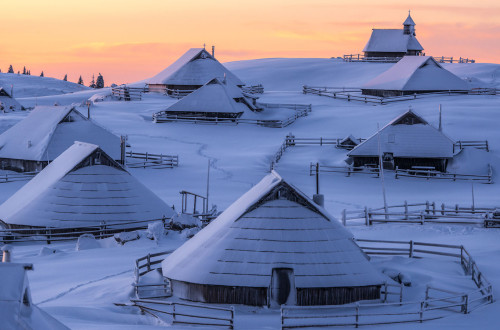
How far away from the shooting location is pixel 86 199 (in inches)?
1369

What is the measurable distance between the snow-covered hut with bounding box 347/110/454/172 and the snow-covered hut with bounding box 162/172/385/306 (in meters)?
29.3

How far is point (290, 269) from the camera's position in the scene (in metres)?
23.1

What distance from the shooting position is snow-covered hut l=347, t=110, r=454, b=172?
53.1 m

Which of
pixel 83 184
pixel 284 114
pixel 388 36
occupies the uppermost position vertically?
pixel 388 36

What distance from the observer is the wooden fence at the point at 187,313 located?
70.4ft

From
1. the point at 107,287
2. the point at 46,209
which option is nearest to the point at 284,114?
the point at 46,209

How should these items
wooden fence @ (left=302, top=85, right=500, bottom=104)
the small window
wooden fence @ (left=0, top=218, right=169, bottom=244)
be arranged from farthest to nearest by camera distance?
wooden fence @ (left=302, top=85, right=500, bottom=104) < wooden fence @ (left=0, top=218, right=169, bottom=244) < the small window

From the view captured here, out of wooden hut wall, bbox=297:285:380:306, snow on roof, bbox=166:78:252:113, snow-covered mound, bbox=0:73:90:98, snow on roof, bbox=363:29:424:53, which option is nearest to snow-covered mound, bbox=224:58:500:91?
snow on roof, bbox=363:29:424:53

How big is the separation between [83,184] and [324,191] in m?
16.7

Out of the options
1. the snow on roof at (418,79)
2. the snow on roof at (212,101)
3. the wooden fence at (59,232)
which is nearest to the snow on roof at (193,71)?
the snow on roof at (212,101)

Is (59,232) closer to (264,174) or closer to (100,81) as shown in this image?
(264,174)

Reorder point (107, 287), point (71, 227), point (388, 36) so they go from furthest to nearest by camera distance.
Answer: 1. point (388, 36)
2. point (71, 227)
3. point (107, 287)

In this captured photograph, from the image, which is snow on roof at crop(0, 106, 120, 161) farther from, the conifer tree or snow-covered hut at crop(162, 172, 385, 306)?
the conifer tree

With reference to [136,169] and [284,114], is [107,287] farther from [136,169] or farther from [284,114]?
[284,114]
